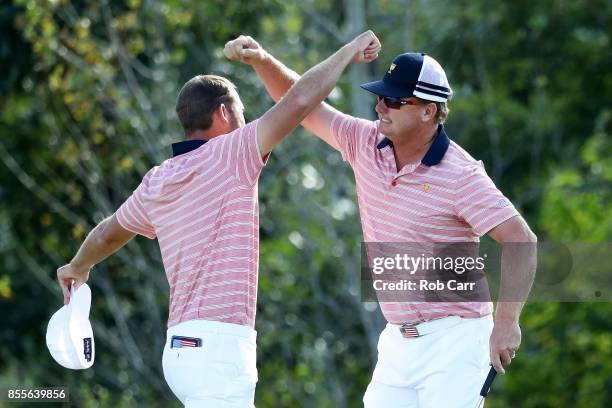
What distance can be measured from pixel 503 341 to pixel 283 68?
5.32ft

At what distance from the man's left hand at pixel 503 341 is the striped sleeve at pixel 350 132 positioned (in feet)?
3.51

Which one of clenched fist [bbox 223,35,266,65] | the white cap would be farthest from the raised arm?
the white cap

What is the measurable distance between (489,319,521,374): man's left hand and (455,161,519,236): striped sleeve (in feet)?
1.22

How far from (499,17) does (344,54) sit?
975 cm

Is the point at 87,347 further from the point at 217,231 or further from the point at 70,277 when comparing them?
the point at 217,231

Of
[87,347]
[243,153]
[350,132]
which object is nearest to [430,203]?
[350,132]

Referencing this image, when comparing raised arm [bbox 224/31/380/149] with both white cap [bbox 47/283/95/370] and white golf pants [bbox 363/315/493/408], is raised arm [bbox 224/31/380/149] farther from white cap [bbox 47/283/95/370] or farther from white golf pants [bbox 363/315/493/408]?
white cap [bbox 47/283/95/370]

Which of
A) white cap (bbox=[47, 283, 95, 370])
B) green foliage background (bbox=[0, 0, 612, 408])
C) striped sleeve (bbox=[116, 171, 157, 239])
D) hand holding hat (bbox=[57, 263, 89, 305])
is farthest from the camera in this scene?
green foliage background (bbox=[0, 0, 612, 408])

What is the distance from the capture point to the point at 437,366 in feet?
18.8

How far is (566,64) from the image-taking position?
51.2 ft

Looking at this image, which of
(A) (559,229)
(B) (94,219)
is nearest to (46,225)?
(B) (94,219)

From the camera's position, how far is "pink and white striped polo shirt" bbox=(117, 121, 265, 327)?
18.2 ft

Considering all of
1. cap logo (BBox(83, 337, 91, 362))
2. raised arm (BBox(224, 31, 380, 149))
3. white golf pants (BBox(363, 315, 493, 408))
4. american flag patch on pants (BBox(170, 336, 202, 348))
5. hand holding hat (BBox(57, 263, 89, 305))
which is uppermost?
raised arm (BBox(224, 31, 380, 149))

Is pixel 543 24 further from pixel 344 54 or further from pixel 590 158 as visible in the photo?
pixel 344 54
